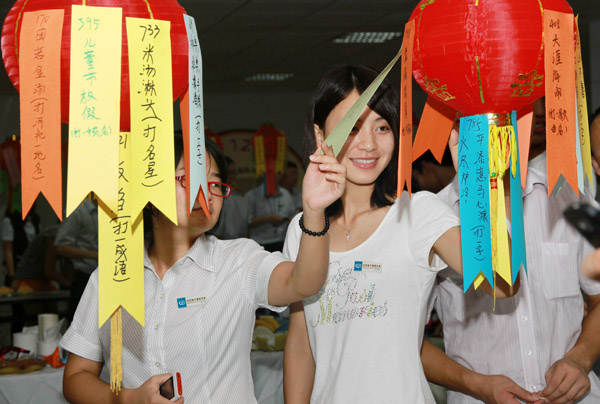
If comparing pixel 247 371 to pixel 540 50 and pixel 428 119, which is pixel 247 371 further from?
pixel 540 50

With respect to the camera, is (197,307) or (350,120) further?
(197,307)

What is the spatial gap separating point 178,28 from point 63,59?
203 millimetres

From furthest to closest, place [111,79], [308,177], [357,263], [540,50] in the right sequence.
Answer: [357,263] < [308,177] < [540,50] < [111,79]

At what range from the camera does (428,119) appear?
1571 mm

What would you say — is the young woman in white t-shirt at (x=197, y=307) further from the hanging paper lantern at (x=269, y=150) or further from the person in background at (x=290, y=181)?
the person in background at (x=290, y=181)

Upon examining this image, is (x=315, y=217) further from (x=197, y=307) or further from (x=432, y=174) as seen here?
(x=432, y=174)

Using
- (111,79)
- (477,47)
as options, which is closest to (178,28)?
(111,79)

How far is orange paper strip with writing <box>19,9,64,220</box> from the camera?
1162mm

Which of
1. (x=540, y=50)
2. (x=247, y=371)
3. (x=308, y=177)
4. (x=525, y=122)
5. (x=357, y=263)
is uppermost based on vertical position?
(x=540, y=50)

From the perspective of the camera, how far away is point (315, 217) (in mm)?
1362

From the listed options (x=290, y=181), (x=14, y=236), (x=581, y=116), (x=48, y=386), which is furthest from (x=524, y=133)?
(x=14, y=236)

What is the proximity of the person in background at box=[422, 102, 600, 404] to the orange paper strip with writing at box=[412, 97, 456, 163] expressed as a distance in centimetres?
4

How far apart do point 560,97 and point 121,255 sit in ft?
2.72

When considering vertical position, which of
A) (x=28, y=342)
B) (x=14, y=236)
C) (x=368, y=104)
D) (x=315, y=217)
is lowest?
(x=28, y=342)
